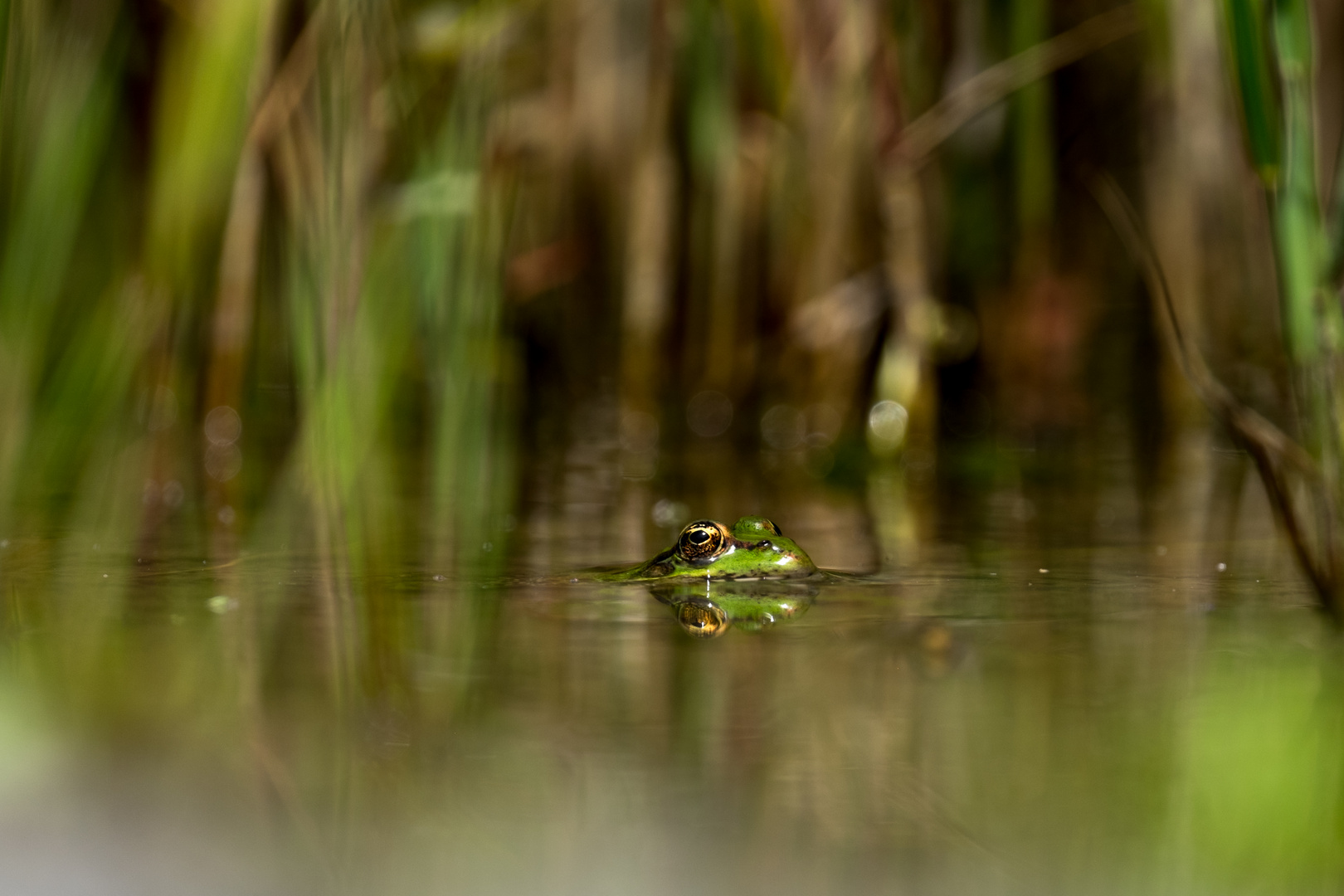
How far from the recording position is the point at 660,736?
146 cm

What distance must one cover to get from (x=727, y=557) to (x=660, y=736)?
908 mm

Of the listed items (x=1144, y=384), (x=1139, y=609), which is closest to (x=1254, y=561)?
(x=1139, y=609)

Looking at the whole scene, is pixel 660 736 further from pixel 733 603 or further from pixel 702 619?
pixel 733 603

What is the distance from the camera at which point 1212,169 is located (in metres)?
4.44

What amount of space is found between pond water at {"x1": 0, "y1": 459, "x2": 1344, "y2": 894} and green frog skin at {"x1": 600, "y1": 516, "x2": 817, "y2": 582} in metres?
0.06

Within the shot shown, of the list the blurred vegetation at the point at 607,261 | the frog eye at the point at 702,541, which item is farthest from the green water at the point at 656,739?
the blurred vegetation at the point at 607,261

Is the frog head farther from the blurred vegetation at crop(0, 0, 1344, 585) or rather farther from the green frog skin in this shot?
the blurred vegetation at crop(0, 0, 1344, 585)

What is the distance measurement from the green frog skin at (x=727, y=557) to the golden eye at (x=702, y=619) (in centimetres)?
15

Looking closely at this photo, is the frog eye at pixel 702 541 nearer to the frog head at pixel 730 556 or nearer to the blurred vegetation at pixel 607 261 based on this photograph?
the frog head at pixel 730 556

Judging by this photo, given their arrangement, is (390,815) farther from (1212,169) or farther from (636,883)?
(1212,169)

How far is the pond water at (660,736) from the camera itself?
3.67ft

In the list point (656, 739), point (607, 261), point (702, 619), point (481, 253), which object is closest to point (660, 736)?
point (656, 739)

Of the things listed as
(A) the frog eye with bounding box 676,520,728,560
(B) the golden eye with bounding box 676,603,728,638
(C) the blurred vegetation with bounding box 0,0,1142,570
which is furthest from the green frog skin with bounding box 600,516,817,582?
(C) the blurred vegetation with bounding box 0,0,1142,570

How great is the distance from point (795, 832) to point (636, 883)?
16 cm
